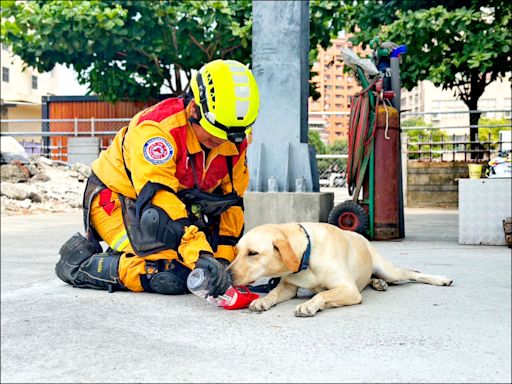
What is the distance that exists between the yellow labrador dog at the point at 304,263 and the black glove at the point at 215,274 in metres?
0.05

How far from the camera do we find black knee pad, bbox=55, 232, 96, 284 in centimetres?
397

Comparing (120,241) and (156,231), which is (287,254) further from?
(120,241)

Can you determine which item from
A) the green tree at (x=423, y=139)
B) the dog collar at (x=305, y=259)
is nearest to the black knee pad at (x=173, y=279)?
the dog collar at (x=305, y=259)

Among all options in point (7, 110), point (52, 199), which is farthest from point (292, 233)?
point (7, 110)

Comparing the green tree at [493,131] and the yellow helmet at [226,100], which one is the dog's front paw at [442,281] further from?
the green tree at [493,131]

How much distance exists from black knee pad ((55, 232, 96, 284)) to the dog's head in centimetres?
120

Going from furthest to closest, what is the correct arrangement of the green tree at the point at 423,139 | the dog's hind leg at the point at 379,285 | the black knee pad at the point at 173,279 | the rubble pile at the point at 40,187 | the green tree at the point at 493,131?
the green tree at the point at 423,139 → the green tree at the point at 493,131 → the rubble pile at the point at 40,187 → the dog's hind leg at the point at 379,285 → the black knee pad at the point at 173,279

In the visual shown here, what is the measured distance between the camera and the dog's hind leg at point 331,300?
322 centimetres

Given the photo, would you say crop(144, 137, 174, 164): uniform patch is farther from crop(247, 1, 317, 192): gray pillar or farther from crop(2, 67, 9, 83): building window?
crop(2, 67, 9, 83): building window

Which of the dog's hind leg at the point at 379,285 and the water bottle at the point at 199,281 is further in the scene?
the dog's hind leg at the point at 379,285

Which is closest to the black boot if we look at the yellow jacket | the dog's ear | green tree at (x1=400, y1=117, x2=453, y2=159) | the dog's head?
the yellow jacket

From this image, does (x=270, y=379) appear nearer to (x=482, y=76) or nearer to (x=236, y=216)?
(x=236, y=216)

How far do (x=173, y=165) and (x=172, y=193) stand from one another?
16cm

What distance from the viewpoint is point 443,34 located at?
528 inches
